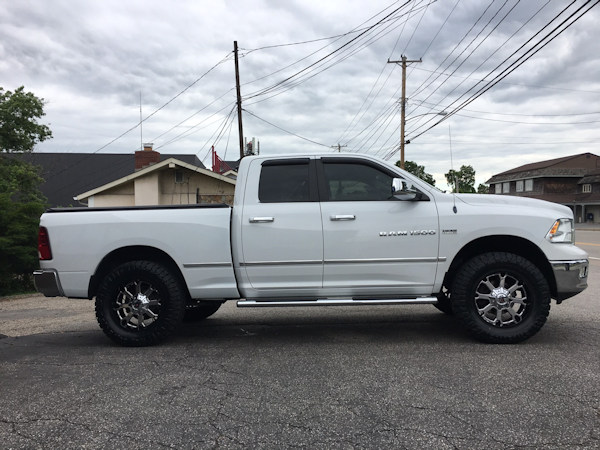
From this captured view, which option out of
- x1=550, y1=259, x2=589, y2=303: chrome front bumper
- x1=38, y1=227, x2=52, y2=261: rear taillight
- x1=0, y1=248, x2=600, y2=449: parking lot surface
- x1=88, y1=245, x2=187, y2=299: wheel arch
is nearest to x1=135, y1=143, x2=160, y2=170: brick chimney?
x1=0, y1=248, x2=600, y2=449: parking lot surface

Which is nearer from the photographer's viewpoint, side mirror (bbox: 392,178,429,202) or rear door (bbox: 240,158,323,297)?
side mirror (bbox: 392,178,429,202)

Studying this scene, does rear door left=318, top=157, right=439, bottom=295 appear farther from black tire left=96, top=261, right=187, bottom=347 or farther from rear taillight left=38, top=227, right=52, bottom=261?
rear taillight left=38, top=227, right=52, bottom=261

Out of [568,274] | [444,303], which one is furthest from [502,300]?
[444,303]

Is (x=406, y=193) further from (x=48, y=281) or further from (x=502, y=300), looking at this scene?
(x=48, y=281)

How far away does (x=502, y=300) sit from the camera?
4.94 meters

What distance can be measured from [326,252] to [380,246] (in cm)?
57

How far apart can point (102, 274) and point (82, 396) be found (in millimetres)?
1836

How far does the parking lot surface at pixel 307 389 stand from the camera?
3004 millimetres

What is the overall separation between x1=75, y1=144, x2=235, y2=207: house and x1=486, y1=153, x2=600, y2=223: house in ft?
166

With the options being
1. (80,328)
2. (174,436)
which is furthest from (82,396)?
(80,328)

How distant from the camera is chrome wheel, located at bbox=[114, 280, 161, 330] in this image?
512cm

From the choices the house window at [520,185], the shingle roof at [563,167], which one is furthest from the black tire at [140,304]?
the house window at [520,185]

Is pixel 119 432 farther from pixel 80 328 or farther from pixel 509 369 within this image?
pixel 80 328

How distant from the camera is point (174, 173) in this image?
73.7 feet
